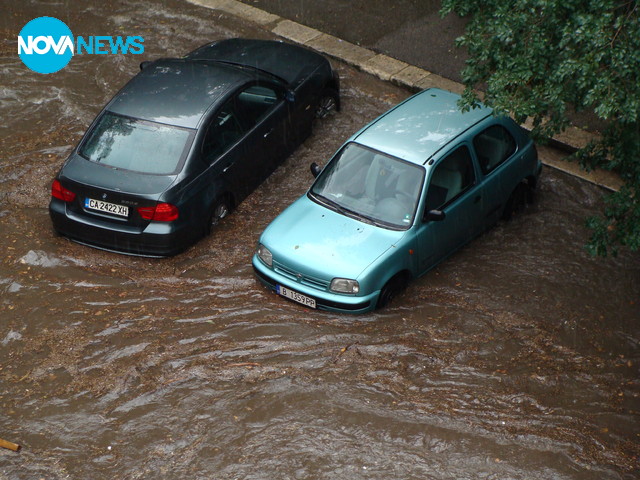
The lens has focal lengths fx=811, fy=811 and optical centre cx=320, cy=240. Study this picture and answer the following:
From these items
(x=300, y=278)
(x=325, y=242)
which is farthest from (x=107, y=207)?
(x=325, y=242)

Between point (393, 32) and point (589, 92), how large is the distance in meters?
7.85

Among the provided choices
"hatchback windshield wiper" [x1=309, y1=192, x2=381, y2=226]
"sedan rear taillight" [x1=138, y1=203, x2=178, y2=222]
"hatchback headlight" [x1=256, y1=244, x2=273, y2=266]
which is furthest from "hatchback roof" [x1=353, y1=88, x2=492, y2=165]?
"sedan rear taillight" [x1=138, y1=203, x2=178, y2=222]

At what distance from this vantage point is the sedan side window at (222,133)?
31.2 ft

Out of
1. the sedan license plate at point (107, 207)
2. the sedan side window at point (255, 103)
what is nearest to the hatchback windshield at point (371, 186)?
the sedan side window at point (255, 103)

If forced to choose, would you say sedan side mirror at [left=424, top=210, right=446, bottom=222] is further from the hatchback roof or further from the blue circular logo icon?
the blue circular logo icon

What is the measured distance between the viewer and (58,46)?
14172 millimetres

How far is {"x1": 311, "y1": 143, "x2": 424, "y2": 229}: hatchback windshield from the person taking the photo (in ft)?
28.5

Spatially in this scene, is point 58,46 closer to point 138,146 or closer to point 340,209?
point 138,146

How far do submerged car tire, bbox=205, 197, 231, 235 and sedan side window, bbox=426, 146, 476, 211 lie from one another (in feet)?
8.57

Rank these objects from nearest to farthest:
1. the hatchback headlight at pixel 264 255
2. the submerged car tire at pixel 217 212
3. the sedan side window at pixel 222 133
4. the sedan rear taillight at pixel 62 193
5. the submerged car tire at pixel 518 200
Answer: the hatchback headlight at pixel 264 255
the sedan rear taillight at pixel 62 193
the sedan side window at pixel 222 133
the submerged car tire at pixel 217 212
the submerged car tire at pixel 518 200

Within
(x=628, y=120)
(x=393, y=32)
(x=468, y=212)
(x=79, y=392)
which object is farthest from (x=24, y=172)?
(x=628, y=120)

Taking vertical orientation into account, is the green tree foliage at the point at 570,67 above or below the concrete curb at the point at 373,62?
above

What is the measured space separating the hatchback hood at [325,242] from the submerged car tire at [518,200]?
2092mm

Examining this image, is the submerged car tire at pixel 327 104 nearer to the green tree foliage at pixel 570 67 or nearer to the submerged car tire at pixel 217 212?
the submerged car tire at pixel 217 212
